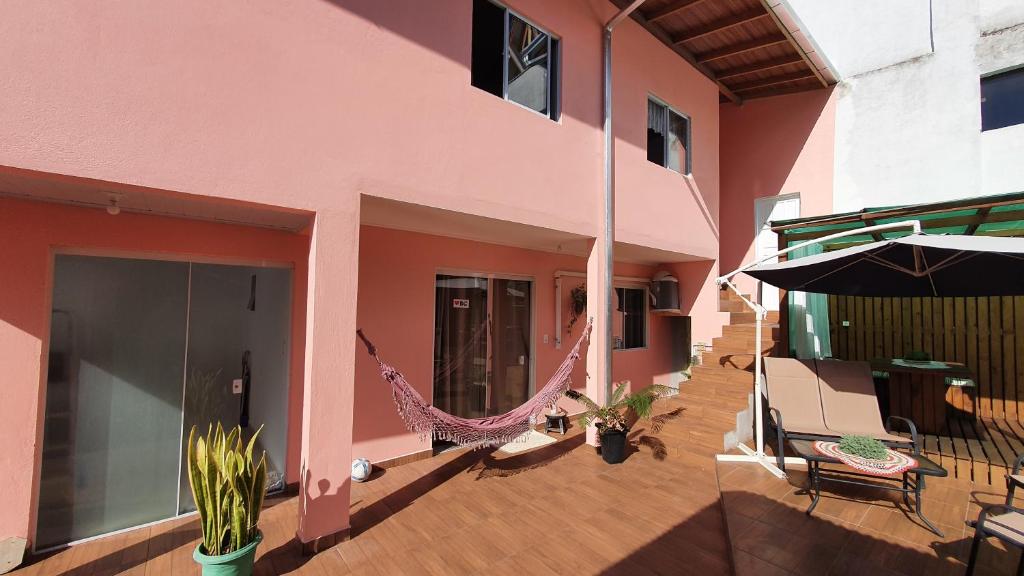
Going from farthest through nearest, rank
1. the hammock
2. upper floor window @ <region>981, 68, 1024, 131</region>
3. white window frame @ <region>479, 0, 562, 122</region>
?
upper floor window @ <region>981, 68, 1024, 131</region>, white window frame @ <region>479, 0, 562, 122</region>, the hammock

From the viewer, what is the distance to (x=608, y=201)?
542 cm

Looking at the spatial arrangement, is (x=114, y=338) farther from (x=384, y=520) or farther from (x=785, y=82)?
(x=785, y=82)

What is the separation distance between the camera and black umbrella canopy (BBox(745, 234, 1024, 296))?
138 inches

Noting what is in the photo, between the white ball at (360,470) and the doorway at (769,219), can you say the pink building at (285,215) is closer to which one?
the white ball at (360,470)

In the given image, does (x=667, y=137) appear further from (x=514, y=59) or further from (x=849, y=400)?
(x=849, y=400)

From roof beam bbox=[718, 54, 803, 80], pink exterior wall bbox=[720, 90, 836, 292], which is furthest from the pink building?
pink exterior wall bbox=[720, 90, 836, 292]

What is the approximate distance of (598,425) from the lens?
530cm

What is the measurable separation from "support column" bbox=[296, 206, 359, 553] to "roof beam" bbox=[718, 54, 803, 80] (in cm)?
722

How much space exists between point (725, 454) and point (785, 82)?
657cm

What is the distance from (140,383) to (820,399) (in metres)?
6.66

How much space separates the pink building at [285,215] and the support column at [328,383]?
0.02m

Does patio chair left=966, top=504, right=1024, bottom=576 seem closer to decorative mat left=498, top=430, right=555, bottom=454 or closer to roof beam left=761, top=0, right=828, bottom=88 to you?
decorative mat left=498, top=430, right=555, bottom=454

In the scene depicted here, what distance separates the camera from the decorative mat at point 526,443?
216 inches

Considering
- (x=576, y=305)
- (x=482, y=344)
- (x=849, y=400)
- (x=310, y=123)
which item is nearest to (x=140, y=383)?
(x=310, y=123)
